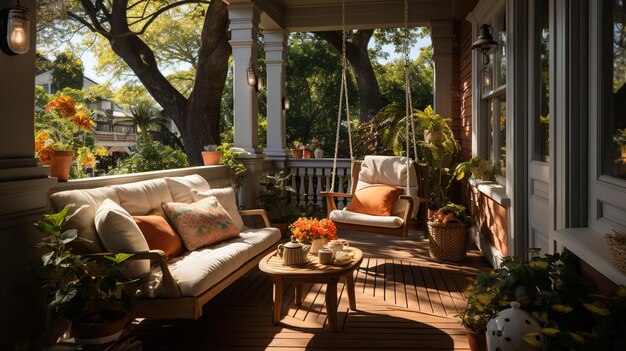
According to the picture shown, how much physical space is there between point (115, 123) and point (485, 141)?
19603 mm

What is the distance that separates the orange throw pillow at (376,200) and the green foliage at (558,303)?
86.3 inches

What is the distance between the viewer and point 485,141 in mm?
5137

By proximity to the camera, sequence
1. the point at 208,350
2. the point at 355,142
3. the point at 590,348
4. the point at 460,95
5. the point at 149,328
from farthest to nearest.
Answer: the point at 355,142 < the point at 460,95 < the point at 149,328 < the point at 208,350 < the point at 590,348

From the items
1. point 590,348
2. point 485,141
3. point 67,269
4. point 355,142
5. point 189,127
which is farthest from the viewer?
point 189,127

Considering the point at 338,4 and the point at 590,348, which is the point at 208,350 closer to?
the point at 590,348

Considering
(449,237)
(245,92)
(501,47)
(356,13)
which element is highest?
(356,13)

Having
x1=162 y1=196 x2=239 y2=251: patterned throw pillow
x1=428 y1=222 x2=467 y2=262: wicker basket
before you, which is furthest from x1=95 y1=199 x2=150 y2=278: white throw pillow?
x1=428 y1=222 x2=467 y2=262: wicker basket

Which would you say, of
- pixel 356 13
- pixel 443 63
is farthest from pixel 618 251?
pixel 356 13

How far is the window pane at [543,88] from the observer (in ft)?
10.3

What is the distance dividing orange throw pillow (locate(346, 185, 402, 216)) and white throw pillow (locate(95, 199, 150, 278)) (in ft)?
8.53

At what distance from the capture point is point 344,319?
3.11m

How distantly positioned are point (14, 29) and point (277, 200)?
12.7 ft

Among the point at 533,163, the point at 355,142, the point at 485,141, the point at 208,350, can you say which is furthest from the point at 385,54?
the point at 208,350

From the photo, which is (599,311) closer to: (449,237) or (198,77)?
(449,237)
